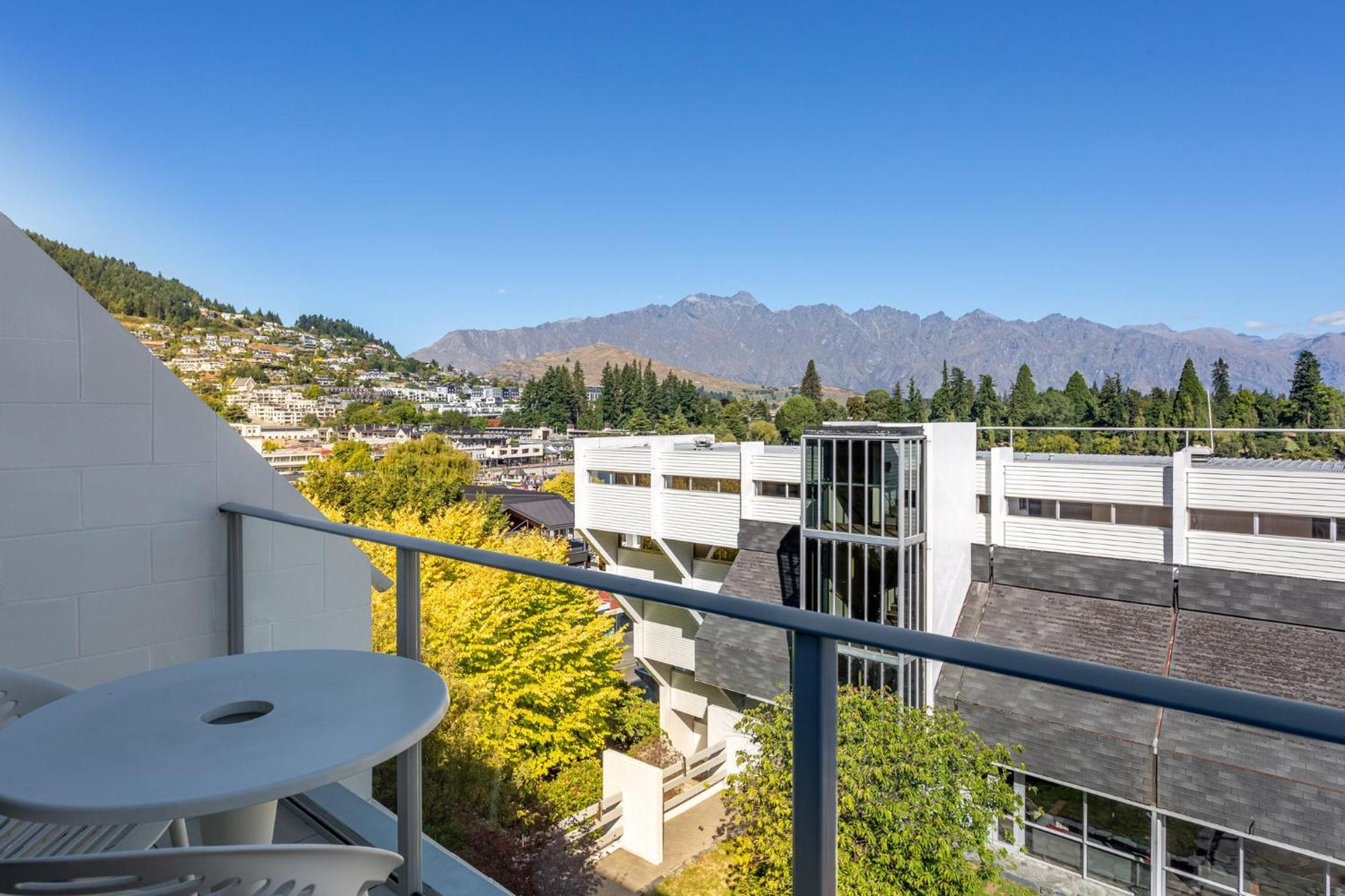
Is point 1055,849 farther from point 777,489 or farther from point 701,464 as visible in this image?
point 701,464

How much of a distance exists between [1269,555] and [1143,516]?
1961mm

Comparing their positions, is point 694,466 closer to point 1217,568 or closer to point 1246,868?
point 1217,568

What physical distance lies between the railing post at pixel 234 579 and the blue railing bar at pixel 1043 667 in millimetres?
1949

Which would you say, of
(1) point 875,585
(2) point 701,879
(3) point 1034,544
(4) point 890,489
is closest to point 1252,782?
(2) point 701,879

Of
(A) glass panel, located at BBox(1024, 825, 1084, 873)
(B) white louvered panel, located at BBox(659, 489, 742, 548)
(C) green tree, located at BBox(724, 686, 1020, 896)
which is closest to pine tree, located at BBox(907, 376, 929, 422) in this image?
(B) white louvered panel, located at BBox(659, 489, 742, 548)

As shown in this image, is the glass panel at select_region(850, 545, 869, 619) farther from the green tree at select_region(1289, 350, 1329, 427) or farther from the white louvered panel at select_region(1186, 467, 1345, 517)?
the green tree at select_region(1289, 350, 1329, 427)

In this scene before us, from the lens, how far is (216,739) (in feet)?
4.04

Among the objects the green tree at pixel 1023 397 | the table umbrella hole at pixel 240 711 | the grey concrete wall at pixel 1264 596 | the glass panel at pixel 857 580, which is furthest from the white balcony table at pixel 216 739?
the green tree at pixel 1023 397

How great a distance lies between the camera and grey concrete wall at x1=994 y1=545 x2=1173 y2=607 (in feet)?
44.7

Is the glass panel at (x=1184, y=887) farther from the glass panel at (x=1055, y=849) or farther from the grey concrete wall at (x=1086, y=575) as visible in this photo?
the grey concrete wall at (x=1086, y=575)

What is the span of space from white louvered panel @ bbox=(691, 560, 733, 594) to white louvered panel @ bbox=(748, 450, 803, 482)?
267cm

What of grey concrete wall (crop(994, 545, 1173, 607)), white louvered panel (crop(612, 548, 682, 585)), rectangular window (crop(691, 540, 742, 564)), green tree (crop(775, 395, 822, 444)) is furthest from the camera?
green tree (crop(775, 395, 822, 444))

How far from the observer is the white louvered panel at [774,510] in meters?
17.2

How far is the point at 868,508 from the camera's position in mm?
13422
